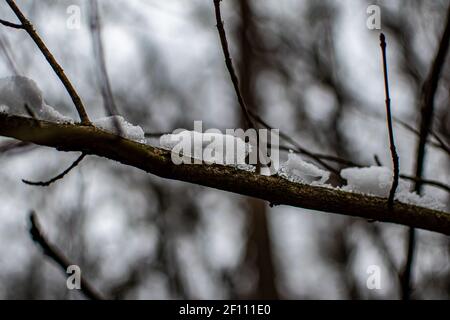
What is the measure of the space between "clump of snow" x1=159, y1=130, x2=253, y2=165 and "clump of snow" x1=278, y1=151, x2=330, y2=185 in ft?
0.38

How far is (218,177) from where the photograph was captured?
3.61ft

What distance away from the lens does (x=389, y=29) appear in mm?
4477

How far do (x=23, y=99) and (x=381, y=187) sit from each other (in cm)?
97

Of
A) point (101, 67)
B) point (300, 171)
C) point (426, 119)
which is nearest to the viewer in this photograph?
point (101, 67)

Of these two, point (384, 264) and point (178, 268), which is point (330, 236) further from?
point (178, 268)

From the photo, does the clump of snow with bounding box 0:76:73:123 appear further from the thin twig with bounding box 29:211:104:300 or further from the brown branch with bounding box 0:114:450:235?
the thin twig with bounding box 29:211:104:300

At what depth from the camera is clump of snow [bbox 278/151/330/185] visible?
1.25 meters

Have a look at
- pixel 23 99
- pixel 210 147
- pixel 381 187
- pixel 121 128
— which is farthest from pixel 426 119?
pixel 23 99

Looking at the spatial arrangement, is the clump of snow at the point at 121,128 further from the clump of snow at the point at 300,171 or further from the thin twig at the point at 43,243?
the clump of snow at the point at 300,171

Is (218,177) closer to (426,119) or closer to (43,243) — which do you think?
(43,243)

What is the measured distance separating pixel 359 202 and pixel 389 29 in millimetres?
3761

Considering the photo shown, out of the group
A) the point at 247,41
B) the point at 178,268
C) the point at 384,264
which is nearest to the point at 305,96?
the point at 247,41

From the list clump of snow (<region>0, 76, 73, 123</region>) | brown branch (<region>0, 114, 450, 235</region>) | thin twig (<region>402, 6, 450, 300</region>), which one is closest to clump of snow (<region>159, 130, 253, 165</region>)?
brown branch (<region>0, 114, 450, 235</region>)
